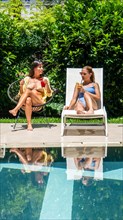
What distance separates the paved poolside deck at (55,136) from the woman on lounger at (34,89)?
0.37m

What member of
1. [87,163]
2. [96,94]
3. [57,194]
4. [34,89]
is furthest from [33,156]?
[96,94]

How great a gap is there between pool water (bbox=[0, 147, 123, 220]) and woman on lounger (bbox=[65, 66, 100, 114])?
2529mm

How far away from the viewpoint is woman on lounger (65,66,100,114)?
23.7ft

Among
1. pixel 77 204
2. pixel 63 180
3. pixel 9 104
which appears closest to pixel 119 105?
pixel 9 104

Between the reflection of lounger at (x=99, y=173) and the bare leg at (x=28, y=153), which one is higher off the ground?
the bare leg at (x=28, y=153)

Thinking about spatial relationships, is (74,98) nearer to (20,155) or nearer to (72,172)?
(20,155)

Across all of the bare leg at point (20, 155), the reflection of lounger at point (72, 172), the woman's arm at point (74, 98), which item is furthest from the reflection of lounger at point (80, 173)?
the woman's arm at point (74, 98)

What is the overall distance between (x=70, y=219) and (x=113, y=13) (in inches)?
240

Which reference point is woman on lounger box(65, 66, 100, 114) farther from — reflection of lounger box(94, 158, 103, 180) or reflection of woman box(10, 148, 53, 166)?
reflection of lounger box(94, 158, 103, 180)

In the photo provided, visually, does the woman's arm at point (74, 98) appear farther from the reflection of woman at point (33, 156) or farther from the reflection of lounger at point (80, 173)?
the reflection of lounger at point (80, 173)

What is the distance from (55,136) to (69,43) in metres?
2.74

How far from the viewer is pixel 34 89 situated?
7.32 m

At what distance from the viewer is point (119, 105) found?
9.44m

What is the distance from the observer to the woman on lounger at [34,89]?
702cm
